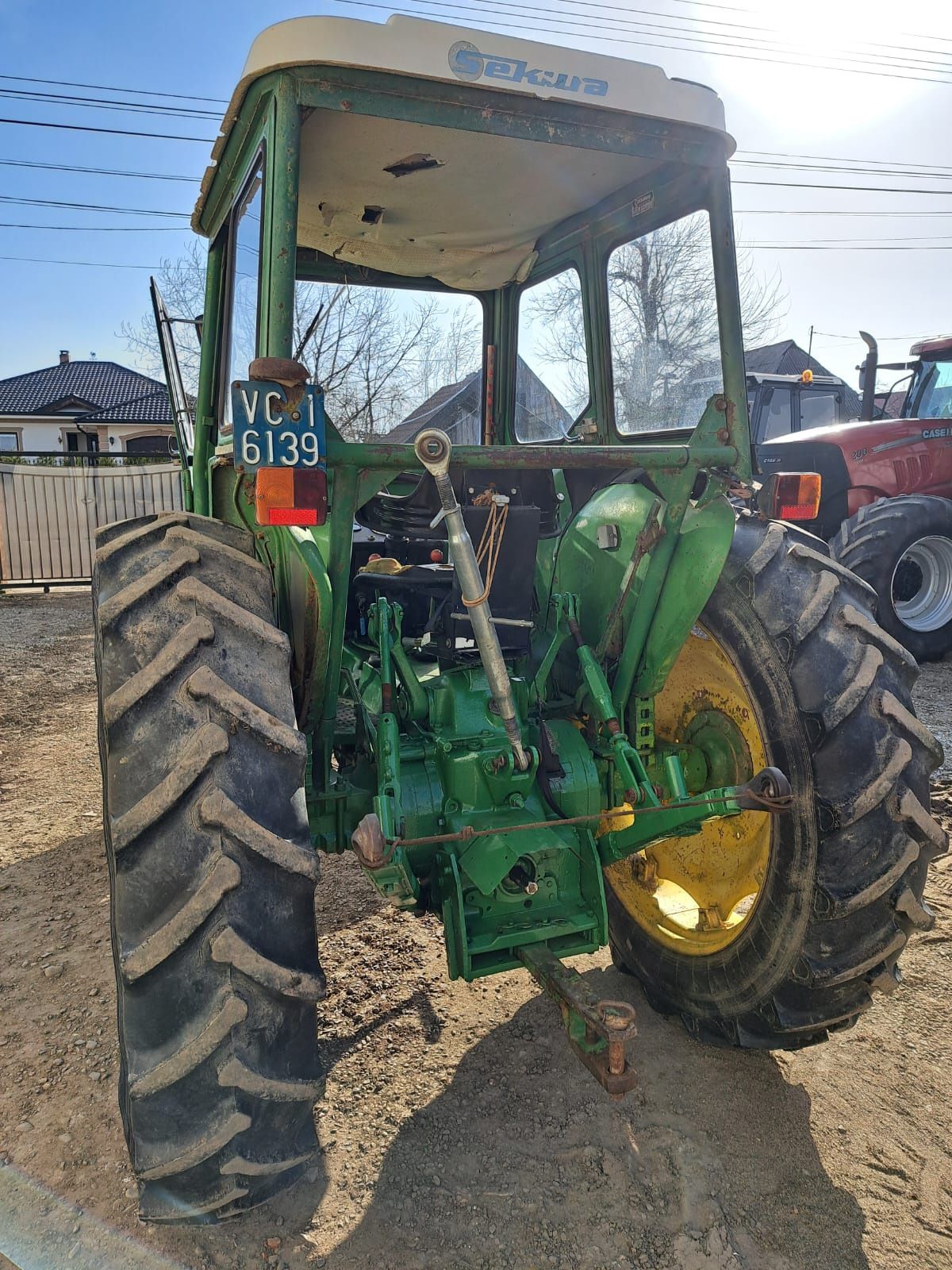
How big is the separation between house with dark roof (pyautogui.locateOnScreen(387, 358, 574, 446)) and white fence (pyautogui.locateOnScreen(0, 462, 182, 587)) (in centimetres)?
980

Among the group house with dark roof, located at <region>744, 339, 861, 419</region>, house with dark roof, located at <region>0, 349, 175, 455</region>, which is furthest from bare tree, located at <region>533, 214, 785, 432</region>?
house with dark roof, located at <region>0, 349, 175, 455</region>

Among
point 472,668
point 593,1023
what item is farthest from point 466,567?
point 593,1023

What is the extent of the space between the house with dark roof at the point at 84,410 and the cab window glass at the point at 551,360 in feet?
92.3

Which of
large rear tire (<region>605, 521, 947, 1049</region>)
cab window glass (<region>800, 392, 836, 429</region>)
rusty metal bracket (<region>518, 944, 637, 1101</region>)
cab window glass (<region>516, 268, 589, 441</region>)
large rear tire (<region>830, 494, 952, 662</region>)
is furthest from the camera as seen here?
cab window glass (<region>800, 392, 836, 429</region>)

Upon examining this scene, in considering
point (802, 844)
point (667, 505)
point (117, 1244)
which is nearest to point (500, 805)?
point (802, 844)

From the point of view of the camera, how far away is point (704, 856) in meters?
2.71

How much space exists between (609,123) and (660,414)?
1.00 metres

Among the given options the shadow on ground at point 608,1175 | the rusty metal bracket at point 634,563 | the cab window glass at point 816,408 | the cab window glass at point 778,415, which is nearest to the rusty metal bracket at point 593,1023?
the shadow on ground at point 608,1175

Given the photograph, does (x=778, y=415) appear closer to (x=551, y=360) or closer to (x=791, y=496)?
(x=551, y=360)

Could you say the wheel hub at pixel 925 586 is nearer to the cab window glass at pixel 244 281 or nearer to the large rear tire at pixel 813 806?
the large rear tire at pixel 813 806

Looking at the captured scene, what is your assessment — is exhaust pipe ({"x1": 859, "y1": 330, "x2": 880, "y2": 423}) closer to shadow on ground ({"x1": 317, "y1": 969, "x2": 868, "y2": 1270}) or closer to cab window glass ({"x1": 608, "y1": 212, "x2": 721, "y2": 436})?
cab window glass ({"x1": 608, "y1": 212, "x2": 721, "y2": 436})

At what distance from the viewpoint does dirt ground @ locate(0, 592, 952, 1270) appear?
74.9 inches

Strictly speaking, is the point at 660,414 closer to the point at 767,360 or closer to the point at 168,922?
the point at 168,922

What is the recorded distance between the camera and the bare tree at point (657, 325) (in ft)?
8.53
